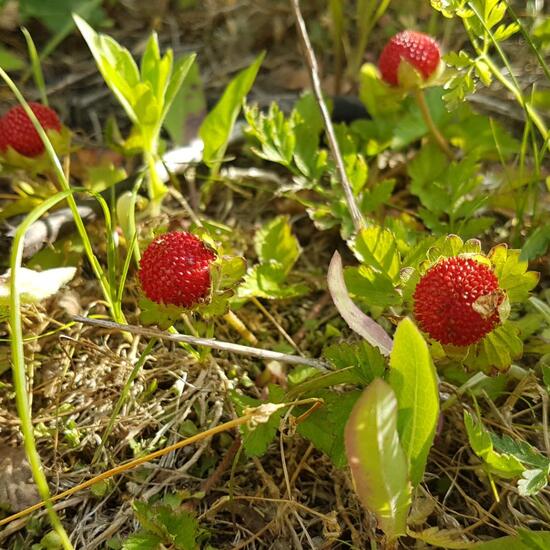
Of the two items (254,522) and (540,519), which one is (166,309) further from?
(540,519)

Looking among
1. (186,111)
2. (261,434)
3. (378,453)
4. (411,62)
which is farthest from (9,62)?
(378,453)

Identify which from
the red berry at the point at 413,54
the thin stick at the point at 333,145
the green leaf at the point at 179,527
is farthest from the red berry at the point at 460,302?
the red berry at the point at 413,54

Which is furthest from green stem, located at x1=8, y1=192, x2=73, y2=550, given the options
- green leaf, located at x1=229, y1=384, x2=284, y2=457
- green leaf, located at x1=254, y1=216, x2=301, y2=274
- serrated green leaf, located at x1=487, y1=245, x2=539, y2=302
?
serrated green leaf, located at x1=487, y1=245, x2=539, y2=302

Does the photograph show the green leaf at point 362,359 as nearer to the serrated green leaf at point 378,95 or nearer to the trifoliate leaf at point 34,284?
the trifoliate leaf at point 34,284

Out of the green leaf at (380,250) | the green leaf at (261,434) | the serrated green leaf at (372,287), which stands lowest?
the green leaf at (261,434)

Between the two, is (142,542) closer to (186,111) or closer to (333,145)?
(333,145)

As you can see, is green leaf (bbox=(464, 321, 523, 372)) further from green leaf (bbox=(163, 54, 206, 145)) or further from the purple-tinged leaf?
green leaf (bbox=(163, 54, 206, 145))
